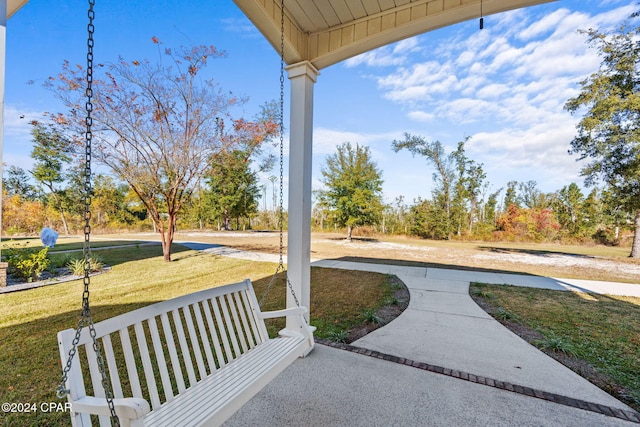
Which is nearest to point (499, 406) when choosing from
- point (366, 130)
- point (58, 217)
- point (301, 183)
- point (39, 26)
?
point (301, 183)

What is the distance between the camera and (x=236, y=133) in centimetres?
574

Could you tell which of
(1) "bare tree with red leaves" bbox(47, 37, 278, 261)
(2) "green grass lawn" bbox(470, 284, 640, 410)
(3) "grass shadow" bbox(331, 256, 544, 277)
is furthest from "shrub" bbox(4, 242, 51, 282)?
(2) "green grass lawn" bbox(470, 284, 640, 410)

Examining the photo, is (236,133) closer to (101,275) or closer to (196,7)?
(196,7)

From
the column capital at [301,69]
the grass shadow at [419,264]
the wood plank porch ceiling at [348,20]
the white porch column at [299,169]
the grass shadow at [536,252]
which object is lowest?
the grass shadow at [419,264]

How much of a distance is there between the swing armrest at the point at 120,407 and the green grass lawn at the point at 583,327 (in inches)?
105

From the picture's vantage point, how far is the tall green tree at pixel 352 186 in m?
8.83

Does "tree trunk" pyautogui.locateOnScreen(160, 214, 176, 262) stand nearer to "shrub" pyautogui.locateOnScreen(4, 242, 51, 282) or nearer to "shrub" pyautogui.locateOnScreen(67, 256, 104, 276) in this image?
"shrub" pyautogui.locateOnScreen(67, 256, 104, 276)

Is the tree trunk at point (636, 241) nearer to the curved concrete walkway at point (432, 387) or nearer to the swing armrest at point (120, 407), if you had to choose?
the curved concrete walkway at point (432, 387)

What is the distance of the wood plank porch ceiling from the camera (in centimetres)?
164

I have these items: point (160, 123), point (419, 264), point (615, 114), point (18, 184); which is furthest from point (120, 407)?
point (615, 114)

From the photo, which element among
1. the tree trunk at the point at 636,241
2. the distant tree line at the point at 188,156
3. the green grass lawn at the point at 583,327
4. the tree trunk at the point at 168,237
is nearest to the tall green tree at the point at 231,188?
the distant tree line at the point at 188,156

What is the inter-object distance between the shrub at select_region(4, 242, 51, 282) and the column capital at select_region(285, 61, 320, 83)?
4252 millimetres

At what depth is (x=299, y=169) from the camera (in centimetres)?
204

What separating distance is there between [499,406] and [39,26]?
6508 millimetres
